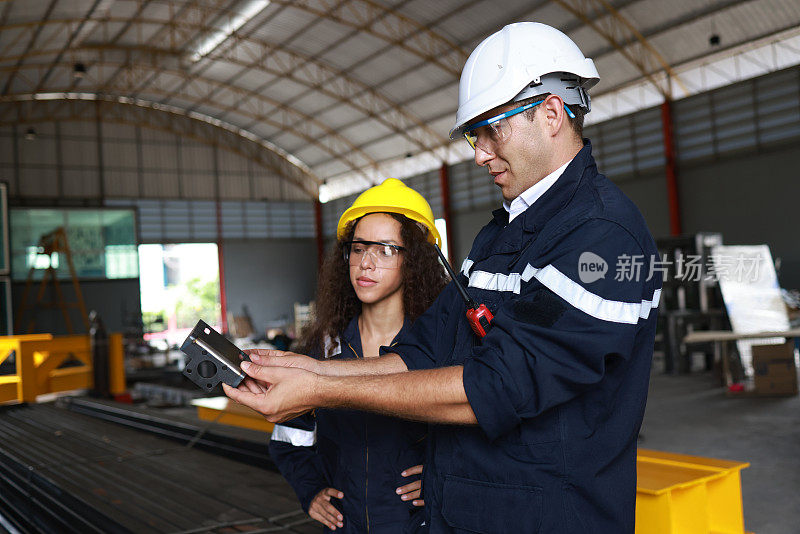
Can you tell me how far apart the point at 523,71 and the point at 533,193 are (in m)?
0.25

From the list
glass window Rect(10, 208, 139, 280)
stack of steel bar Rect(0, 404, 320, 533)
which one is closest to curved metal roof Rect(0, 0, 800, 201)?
glass window Rect(10, 208, 139, 280)

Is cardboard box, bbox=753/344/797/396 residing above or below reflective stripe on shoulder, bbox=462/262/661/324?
below

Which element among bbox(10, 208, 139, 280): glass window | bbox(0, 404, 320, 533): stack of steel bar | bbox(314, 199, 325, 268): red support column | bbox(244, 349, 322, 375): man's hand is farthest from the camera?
bbox(314, 199, 325, 268): red support column

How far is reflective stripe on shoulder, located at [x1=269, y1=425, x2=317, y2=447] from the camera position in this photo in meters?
2.11

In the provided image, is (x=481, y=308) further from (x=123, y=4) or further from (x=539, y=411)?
(x=123, y=4)

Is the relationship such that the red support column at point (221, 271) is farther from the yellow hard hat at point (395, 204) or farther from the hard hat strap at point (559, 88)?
the hard hat strap at point (559, 88)

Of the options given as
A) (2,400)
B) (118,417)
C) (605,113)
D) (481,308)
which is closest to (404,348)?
(481,308)

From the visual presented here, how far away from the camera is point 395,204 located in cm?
217

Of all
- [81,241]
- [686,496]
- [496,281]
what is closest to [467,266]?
[496,281]

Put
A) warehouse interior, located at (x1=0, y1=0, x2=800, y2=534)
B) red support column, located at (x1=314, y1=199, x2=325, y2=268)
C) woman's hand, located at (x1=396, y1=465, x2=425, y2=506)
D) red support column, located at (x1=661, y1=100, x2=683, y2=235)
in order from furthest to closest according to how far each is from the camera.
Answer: red support column, located at (x1=314, y1=199, x2=325, y2=268) < red support column, located at (x1=661, y1=100, x2=683, y2=235) < warehouse interior, located at (x1=0, y1=0, x2=800, y2=534) < woman's hand, located at (x1=396, y1=465, x2=425, y2=506)

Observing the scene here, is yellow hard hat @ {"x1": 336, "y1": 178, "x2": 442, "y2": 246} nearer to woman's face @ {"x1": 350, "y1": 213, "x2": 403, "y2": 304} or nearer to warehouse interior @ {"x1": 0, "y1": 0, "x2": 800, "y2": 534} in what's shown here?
woman's face @ {"x1": 350, "y1": 213, "x2": 403, "y2": 304}

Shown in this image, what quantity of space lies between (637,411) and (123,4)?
58.4 feet

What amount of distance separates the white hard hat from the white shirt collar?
0.51ft

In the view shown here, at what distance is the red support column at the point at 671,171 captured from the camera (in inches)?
597
